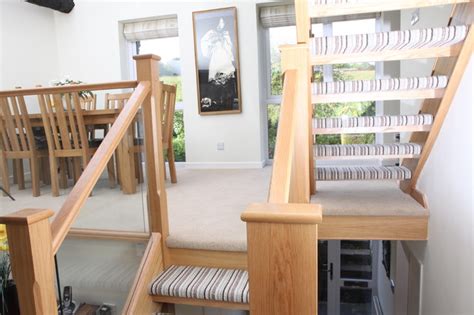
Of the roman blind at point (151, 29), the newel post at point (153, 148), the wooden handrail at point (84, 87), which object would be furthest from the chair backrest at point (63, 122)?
the roman blind at point (151, 29)

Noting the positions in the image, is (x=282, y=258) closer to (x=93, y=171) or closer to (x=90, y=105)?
(x=93, y=171)

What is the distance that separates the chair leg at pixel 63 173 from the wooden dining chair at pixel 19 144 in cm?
26

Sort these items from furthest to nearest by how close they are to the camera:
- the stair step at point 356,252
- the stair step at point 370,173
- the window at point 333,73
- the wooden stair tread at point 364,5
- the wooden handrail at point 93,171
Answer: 1. the stair step at point 356,252
2. the window at point 333,73
3. the stair step at point 370,173
4. the wooden stair tread at point 364,5
5. the wooden handrail at point 93,171

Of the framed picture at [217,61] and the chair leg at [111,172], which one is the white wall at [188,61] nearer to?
the framed picture at [217,61]

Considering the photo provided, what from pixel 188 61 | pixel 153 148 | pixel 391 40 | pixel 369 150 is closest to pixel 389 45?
pixel 391 40

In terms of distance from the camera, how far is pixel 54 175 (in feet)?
9.11

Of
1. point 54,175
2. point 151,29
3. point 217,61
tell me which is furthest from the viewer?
point 151,29

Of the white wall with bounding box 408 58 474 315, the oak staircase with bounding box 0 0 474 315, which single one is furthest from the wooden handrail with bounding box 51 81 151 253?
the white wall with bounding box 408 58 474 315

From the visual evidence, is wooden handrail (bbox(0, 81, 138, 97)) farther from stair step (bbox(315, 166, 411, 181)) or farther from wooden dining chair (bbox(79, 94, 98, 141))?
stair step (bbox(315, 166, 411, 181))

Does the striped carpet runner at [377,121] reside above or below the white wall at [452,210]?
above

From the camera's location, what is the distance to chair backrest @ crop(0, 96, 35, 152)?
2.89 metres

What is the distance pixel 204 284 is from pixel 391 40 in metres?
1.60

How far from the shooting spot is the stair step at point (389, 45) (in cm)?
167

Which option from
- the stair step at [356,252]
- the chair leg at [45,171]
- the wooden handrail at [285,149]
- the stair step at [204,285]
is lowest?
the stair step at [356,252]
